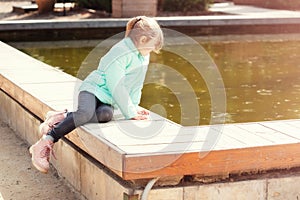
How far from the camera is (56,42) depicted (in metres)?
11.6

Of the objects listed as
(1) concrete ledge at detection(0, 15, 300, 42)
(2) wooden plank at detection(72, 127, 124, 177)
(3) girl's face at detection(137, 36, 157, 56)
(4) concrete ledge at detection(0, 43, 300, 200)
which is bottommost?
(1) concrete ledge at detection(0, 15, 300, 42)

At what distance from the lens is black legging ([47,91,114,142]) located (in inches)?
143

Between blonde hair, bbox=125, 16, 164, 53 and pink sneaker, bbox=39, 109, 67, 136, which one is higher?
blonde hair, bbox=125, 16, 164, 53

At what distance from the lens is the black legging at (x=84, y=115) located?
3627 mm

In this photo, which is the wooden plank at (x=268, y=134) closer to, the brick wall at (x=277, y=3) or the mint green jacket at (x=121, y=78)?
the mint green jacket at (x=121, y=78)

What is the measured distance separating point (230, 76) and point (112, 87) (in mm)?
4759

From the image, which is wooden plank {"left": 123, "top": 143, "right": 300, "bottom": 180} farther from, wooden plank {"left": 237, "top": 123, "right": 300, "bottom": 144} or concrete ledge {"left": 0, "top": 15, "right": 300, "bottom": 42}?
concrete ledge {"left": 0, "top": 15, "right": 300, "bottom": 42}

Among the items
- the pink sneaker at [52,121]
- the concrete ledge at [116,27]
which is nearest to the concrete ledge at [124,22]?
the concrete ledge at [116,27]

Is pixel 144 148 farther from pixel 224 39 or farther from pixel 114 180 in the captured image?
pixel 224 39

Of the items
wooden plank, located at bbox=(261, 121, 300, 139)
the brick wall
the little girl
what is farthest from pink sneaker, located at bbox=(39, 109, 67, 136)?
the brick wall

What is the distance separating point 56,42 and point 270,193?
28.5 ft

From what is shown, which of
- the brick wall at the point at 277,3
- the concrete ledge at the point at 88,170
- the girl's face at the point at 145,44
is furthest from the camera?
the brick wall at the point at 277,3

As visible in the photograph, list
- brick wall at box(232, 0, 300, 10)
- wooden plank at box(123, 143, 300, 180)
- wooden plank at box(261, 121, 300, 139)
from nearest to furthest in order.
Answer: wooden plank at box(123, 143, 300, 180) < wooden plank at box(261, 121, 300, 139) < brick wall at box(232, 0, 300, 10)

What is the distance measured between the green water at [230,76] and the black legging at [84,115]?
2254 mm
